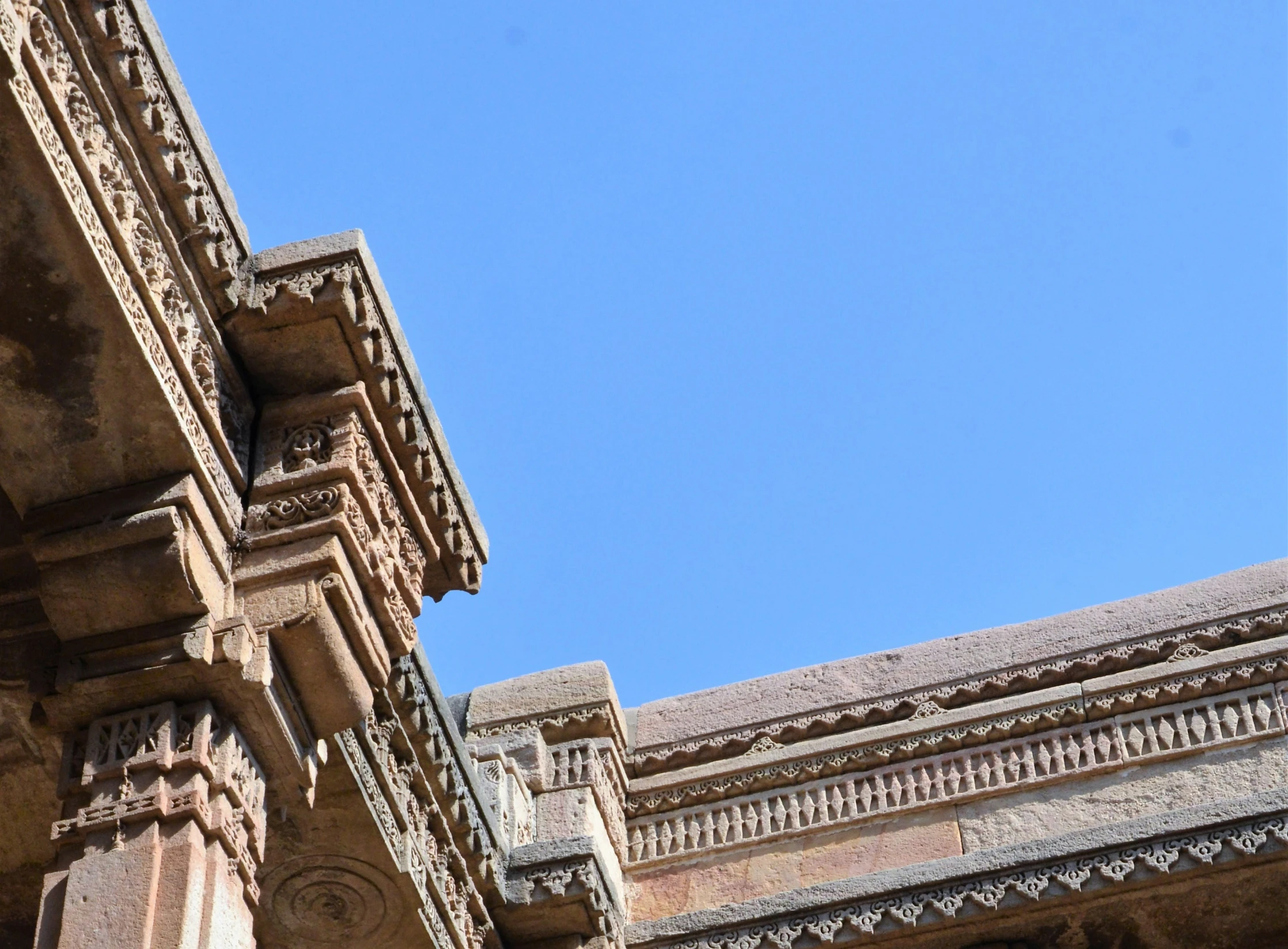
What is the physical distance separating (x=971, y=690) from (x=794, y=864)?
110 centimetres

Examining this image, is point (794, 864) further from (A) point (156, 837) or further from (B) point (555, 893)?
(A) point (156, 837)

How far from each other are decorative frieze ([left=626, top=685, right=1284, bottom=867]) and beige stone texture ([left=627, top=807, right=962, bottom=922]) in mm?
56

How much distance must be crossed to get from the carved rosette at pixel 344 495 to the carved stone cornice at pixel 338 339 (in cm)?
7

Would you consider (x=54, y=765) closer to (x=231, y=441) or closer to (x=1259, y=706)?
(x=231, y=441)

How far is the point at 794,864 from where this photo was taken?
292 inches

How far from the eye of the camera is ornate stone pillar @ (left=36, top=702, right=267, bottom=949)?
433 cm

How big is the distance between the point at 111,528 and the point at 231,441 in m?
0.50

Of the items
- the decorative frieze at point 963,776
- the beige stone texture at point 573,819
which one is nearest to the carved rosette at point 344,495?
the beige stone texture at point 573,819

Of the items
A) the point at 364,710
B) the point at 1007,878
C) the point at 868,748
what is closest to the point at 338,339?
the point at 364,710

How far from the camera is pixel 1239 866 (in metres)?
6.50

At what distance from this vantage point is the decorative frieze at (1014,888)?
653cm

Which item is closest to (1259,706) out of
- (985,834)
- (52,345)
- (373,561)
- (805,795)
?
(985,834)

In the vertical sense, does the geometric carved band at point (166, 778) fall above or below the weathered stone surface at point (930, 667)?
below

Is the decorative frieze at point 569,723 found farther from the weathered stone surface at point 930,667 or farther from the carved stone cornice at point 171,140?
the carved stone cornice at point 171,140
